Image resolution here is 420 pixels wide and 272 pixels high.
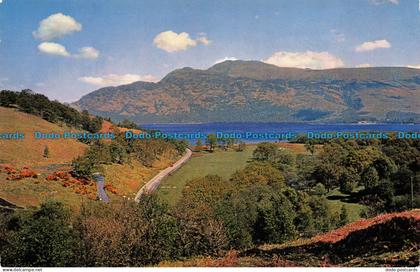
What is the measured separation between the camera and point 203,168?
83.1 feet

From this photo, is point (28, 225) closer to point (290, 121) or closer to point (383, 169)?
point (290, 121)

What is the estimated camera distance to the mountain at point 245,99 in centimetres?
1486

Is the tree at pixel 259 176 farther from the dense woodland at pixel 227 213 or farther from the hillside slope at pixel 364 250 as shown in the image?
the hillside slope at pixel 364 250

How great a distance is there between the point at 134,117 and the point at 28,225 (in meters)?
6.94

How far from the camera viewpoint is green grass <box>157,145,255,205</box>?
23.6 meters

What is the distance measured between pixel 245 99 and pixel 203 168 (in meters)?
5.66

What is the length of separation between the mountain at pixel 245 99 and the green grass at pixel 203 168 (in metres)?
3.76

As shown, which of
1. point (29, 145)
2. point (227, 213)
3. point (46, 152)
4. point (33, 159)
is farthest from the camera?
point (227, 213)

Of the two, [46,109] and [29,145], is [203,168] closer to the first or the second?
[46,109]

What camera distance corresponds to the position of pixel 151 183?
69.6ft

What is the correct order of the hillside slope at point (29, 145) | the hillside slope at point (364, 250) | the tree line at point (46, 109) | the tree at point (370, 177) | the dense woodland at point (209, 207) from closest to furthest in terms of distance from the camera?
the hillside slope at point (364, 250)
the dense woodland at point (209, 207)
the hillside slope at point (29, 145)
the tree line at point (46, 109)
the tree at point (370, 177)

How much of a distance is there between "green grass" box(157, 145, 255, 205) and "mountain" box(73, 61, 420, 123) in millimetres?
3762

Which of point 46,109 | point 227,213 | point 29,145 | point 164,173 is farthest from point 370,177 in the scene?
point 29,145

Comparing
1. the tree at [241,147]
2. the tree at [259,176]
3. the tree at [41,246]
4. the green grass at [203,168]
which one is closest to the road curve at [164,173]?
the green grass at [203,168]
